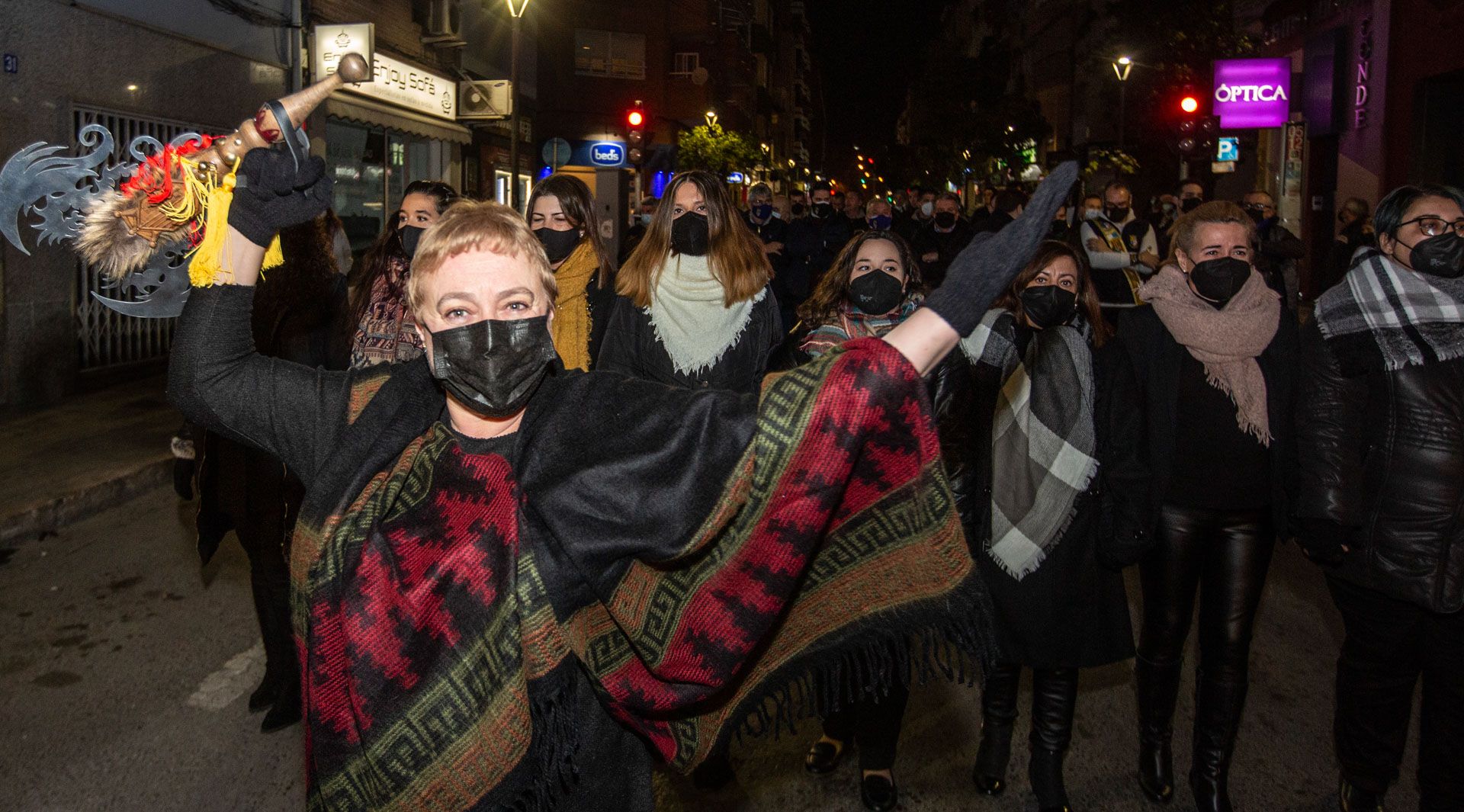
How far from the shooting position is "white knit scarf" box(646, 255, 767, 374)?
4.45 meters

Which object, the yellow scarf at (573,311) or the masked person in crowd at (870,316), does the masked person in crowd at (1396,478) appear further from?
the yellow scarf at (573,311)

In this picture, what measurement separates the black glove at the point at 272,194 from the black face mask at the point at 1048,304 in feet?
7.51

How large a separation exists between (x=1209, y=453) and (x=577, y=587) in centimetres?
253

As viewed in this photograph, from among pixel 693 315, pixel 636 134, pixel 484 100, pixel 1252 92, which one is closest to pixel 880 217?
pixel 693 315

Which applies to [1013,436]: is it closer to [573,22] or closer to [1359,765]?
[1359,765]

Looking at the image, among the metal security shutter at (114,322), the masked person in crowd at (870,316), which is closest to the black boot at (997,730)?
the masked person in crowd at (870,316)

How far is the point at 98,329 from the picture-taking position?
11281 millimetres

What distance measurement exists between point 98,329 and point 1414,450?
11934 millimetres

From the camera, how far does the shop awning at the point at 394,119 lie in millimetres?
16016

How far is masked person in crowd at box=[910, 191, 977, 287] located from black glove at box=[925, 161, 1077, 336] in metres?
9.27

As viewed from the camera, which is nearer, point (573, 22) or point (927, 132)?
point (573, 22)

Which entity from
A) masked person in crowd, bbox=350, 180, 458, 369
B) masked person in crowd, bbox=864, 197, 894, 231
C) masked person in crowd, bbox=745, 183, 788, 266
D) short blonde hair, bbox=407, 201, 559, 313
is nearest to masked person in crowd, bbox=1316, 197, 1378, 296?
masked person in crowd, bbox=864, 197, 894, 231

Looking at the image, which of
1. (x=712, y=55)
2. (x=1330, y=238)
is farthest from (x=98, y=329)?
(x=712, y=55)

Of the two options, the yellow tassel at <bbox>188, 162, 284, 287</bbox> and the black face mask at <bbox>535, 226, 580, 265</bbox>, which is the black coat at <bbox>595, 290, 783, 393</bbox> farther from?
the yellow tassel at <bbox>188, 162, 284, 287</bbox>
